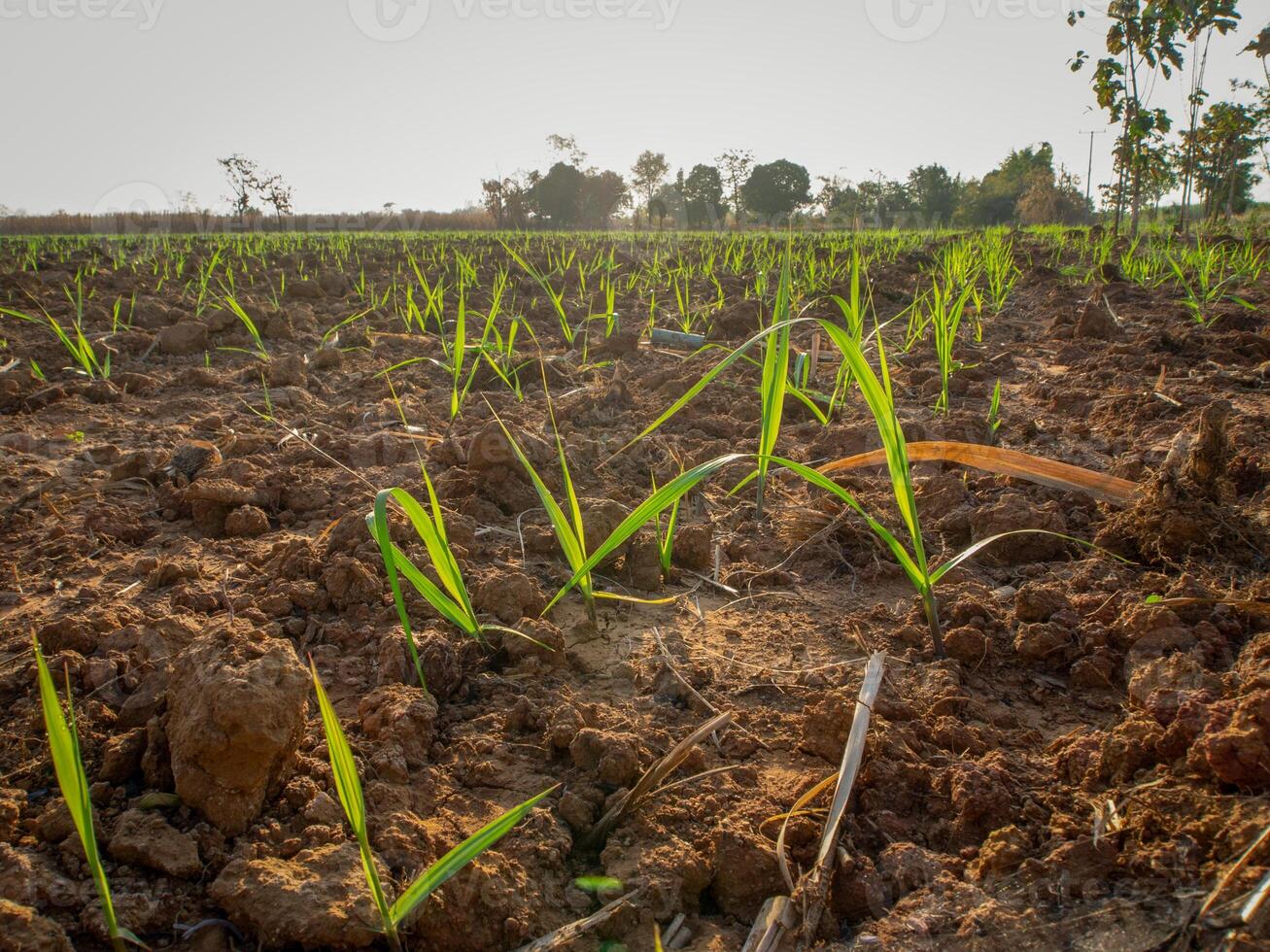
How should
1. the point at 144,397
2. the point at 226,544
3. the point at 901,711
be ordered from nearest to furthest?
the point at 901,711 → the point at 226,544 → the point at 144,397

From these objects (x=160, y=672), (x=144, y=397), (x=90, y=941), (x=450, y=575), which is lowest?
(x=90, y=941)

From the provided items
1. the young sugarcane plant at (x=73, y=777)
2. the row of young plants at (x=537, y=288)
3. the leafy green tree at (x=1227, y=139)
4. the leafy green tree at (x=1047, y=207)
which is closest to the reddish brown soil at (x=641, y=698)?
the young sugarcane plant at (x=73, y=777)

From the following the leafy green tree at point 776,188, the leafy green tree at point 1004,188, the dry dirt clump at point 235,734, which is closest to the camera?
the dry dirt clump at point 235,734

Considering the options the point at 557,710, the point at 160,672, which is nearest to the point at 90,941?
the point at 160,672

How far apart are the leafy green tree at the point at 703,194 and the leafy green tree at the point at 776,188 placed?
1.97 meters

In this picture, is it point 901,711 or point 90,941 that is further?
point 901,711

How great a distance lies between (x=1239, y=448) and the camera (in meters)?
1.87

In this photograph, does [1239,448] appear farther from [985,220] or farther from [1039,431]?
[985,220]

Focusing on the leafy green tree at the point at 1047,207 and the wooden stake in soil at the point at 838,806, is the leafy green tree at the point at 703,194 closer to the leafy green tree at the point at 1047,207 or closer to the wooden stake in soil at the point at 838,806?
the leafy green tree at the point at 1047,207

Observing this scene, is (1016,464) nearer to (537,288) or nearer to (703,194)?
(537,288)

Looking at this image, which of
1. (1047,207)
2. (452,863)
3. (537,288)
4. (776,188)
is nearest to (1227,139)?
(1047,207)

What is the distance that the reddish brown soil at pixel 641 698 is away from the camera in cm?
81

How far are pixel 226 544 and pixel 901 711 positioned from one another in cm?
149

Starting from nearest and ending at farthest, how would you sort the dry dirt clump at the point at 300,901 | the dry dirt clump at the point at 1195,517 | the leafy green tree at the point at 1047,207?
the dry dirt clump at the point at 300,901, the dry dirt clump at the point at 1195,517, the leafy green tree at the point at 1047,207
